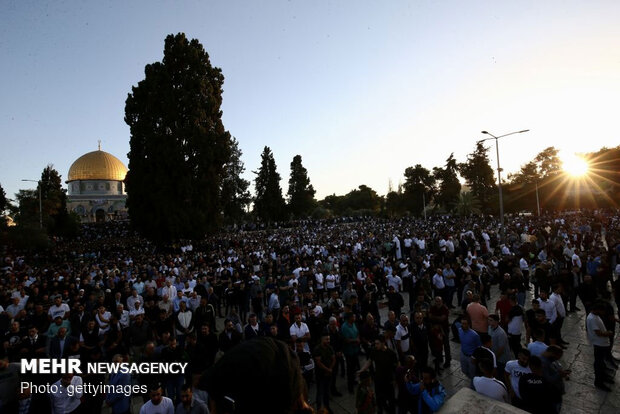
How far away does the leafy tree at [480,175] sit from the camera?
189 ft

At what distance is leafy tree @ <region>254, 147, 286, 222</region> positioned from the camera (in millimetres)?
48875

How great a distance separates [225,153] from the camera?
26.6 meters

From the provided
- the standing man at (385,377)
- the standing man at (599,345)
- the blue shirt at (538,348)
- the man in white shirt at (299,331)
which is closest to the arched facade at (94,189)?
the man in white shirt at (299,331)

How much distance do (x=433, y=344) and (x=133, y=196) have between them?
24694 mm

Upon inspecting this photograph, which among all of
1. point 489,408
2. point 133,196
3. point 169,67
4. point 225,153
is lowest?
point 489,408

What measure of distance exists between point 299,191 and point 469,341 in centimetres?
5294

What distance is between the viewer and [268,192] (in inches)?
1928

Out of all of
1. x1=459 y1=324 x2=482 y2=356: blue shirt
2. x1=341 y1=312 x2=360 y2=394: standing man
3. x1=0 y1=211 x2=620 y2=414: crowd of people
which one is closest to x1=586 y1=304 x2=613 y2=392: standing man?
x1=0 y1=211 x2=620 y2=414: crowd of people

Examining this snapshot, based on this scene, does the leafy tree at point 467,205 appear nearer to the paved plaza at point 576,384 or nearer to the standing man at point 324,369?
the paved plaza at point 576,384

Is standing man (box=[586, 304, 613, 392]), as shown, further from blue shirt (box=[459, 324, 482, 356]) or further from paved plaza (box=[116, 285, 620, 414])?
blue shirt (box=[459, 324, 482, 356])

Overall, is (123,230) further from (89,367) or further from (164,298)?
(89,367)

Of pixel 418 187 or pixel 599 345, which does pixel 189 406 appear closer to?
pixel 599 345

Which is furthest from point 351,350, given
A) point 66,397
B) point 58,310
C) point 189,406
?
point 58,310

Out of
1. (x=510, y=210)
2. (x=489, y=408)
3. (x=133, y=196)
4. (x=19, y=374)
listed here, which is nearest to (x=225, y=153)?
(x=133, y=196)
